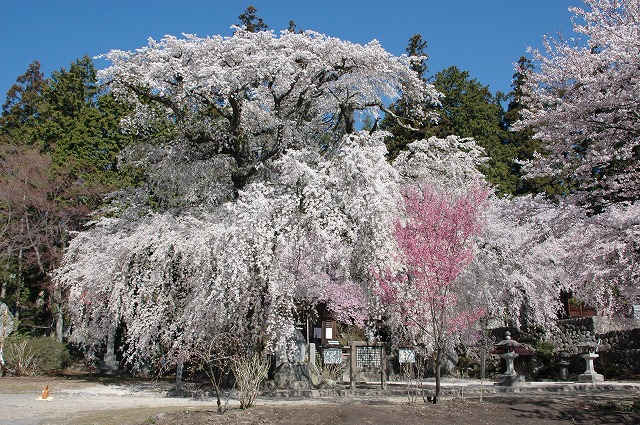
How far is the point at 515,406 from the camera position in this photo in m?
10.7

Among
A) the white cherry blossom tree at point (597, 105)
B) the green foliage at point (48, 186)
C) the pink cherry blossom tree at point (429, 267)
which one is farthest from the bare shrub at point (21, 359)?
the white cherry blossom tree at point (597, 105)

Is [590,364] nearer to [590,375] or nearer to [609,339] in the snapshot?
[590,375]

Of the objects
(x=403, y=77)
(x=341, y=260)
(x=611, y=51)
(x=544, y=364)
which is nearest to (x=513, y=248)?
(x=544, y=364)

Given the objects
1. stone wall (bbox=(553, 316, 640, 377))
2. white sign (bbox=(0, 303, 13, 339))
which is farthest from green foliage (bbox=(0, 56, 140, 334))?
stone wall (bbox=(553, 316, 640, 377))

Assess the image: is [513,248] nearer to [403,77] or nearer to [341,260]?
[403,77]

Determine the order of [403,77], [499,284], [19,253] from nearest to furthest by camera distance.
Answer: [403,77], [499,284], [19,253]

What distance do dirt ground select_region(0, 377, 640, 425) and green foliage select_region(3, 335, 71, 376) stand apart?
19.4 ft

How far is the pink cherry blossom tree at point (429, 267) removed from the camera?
11.4m

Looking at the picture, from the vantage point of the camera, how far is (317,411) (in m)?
Answer: 10.2

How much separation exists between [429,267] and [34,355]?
51.8ft

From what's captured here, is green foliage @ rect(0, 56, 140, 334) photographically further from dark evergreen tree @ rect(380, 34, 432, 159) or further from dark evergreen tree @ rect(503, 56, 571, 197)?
dark evergreen tree @ rect(503, 56, 571, 197)

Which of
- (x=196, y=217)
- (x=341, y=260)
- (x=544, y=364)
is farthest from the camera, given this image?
(x=544, y=364)

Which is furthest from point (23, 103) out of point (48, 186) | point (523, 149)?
point (523, 149)

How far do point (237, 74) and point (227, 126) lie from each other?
3269mm
